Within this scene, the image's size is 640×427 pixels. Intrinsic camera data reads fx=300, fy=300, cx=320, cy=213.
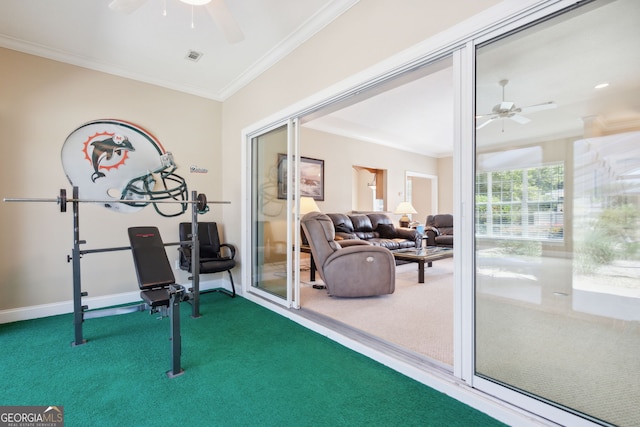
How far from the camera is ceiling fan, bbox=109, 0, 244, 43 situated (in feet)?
6.22

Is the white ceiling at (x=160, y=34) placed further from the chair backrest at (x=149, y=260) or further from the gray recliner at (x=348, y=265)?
the gray recliner at (x=348, y=265)

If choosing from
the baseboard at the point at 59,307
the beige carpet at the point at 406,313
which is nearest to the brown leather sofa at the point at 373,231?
the beige carpet at the point at 406,313

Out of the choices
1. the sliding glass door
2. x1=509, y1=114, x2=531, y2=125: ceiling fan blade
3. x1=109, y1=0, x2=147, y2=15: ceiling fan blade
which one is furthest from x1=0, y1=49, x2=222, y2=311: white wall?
x1=509, y1=114, x2=531, y2=125: ceiling fan blade

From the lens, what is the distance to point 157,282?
2.65 m

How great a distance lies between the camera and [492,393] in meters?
1.69

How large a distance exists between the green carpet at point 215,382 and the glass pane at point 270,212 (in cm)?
89

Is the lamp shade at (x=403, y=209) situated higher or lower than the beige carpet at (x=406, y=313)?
higher

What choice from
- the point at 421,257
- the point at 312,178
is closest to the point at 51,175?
the point at 312,178

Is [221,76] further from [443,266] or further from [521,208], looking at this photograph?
[443,266]

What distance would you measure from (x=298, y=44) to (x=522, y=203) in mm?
2505

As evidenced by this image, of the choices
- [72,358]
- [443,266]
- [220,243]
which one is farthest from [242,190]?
[443,266]

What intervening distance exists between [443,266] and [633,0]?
16.9 feet

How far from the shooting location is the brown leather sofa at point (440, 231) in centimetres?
670

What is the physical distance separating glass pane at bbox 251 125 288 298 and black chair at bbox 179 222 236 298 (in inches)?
14.2
